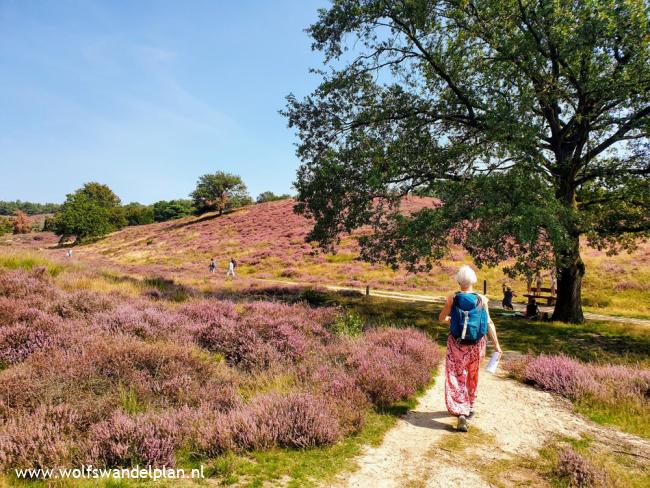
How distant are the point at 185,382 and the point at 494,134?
11417mm

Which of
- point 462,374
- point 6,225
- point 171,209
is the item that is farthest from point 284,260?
point 6,225

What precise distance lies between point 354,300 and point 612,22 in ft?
49.2

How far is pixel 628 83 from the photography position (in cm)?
1159

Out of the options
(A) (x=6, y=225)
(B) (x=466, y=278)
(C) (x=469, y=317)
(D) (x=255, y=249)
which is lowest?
(C) (x=469, y=317)

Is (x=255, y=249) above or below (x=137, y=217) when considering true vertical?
below

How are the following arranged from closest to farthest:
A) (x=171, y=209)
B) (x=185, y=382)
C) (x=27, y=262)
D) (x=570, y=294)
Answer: (x=185, y=382) < (x=27, y=262) < (x=570, y=294) < (x=171, y=209)

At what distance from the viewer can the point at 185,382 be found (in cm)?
615

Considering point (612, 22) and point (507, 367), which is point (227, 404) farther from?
point (612, 22)

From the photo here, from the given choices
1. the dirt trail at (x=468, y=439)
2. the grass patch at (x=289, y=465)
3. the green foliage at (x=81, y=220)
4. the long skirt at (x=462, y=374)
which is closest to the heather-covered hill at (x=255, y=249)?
the green foliage at (x=81, y=220)

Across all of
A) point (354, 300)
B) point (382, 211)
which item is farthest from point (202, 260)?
point (382, 211)

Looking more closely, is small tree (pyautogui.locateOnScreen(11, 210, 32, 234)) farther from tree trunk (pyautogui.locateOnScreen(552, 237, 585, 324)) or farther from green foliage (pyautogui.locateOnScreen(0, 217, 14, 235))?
tree trunk (pyautogui.locateOnScreen(552, 237, 585, 324))

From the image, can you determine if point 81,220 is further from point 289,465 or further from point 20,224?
point 289,465

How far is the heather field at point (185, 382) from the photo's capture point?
432cm

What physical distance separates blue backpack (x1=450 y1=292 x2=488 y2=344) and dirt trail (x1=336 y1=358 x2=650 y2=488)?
4.53 feet
